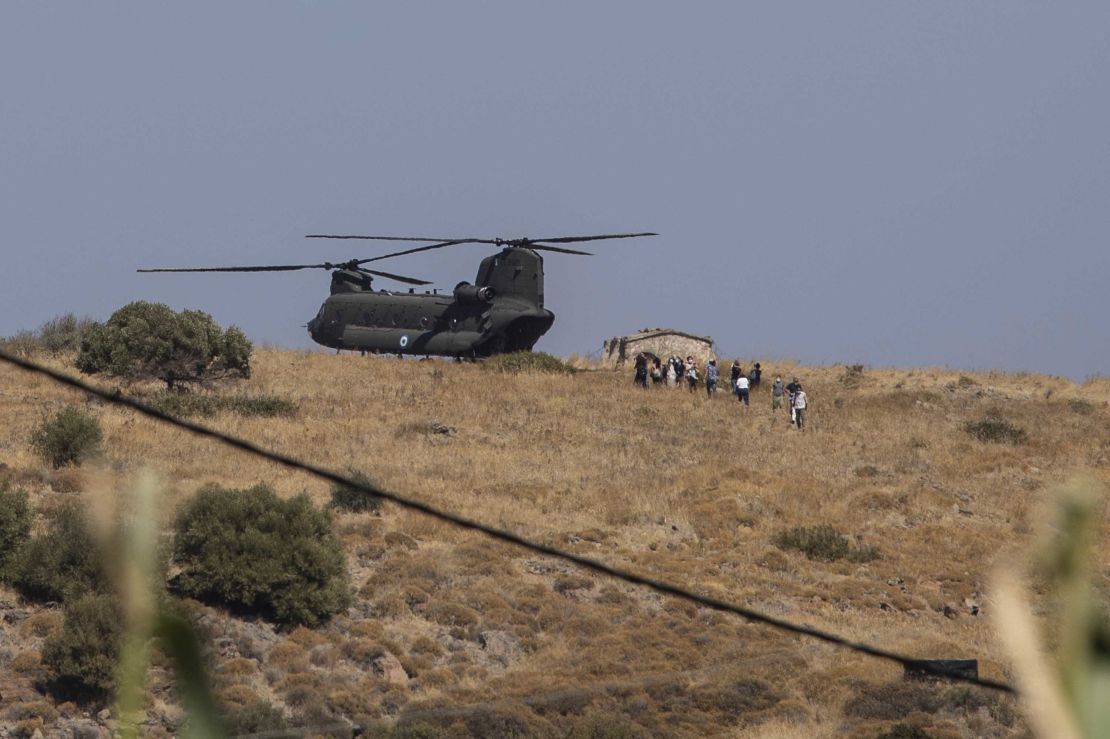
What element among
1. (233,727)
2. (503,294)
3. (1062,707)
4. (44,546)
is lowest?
(233,727)

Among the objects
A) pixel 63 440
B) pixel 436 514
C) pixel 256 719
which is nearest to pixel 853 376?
pixel 63 440

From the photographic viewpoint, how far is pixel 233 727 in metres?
21.6

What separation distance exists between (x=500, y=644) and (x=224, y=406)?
20545mm

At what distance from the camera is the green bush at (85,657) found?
2248 centimetres

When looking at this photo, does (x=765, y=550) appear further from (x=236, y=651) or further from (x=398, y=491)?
(x=236, y=651)

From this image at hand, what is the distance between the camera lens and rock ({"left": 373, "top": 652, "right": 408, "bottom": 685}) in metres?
25.0

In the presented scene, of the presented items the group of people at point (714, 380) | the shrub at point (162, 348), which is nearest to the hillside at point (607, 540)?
the group of people at point (714, 380)

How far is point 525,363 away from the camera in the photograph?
55.0 meters

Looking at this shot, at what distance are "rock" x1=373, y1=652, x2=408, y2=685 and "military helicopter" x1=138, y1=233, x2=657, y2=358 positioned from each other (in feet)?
97.5

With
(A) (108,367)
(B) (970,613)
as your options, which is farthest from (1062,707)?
(A) (108,367)

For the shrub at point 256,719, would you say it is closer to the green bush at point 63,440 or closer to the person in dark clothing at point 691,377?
the green bush at point 63,440

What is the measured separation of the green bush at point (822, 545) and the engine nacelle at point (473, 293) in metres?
22.0

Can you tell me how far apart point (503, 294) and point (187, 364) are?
11.8 m

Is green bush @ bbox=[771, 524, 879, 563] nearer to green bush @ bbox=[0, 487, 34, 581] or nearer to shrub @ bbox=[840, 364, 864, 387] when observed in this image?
green bush @ bbox=[0, 487, 34, 581]
